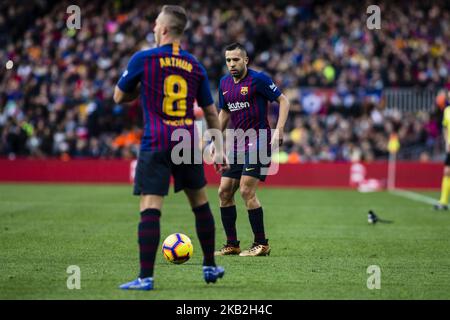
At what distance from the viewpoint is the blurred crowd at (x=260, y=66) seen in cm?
2775

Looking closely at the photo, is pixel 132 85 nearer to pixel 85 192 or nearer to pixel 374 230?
pixel 374 230

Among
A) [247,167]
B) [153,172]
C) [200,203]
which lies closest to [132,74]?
[153,172]

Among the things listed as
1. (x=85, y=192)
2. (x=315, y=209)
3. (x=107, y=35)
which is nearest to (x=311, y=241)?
(x=315, y=209)

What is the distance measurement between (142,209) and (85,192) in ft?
52.3

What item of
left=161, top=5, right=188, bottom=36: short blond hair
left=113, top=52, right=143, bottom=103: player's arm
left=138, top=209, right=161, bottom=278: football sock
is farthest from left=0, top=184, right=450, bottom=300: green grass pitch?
left=161, top=5, right=188, bottom=36: short blond hair

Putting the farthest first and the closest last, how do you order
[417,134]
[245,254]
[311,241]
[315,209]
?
[417,134]
[315,209]
[311,241]
[245,254]

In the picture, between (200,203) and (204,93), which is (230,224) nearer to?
(200,203)

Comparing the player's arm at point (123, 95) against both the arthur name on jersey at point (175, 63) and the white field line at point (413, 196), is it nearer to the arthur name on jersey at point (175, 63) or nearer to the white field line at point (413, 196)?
the arthur name on jersey at point (175, 63)

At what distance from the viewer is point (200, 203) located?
24.8 feet

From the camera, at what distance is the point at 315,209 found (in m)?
18.0

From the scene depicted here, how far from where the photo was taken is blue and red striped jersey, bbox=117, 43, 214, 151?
7.18 metres

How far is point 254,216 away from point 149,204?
122 inches

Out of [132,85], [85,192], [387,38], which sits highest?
[387,38]

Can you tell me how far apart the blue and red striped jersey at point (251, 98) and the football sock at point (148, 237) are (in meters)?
3.17
